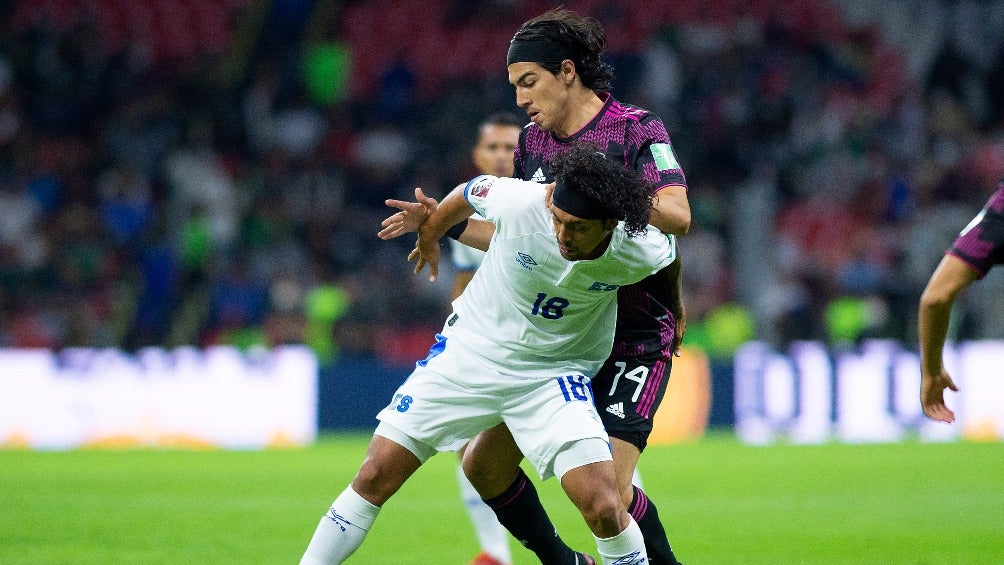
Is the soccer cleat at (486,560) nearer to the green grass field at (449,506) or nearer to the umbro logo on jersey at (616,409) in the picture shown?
the green grass field at (449,506)

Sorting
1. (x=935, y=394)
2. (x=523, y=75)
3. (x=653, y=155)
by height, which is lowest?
(x=935, y=394)

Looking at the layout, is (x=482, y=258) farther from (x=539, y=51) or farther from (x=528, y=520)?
(x=539, y=51)

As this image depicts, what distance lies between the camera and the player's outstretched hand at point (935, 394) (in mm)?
4062

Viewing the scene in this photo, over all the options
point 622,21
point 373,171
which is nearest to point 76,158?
point 373,171

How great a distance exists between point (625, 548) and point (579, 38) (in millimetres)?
1732

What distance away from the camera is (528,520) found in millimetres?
5102

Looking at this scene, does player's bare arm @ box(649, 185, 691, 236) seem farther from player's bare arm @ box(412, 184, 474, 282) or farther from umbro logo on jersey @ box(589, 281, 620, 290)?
player's bare arm @ box(412, 184, 474, 282)

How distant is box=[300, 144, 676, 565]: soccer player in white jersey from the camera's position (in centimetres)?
450

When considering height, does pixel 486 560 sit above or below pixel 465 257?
below

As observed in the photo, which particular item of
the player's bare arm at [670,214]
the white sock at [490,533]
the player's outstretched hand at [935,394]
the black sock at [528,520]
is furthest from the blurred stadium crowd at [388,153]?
the player's outstretched hand at [935,394]

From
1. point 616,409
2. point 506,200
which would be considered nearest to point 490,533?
point 616,409

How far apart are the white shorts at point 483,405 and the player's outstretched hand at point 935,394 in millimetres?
1041

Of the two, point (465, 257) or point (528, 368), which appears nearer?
point (528, 368)

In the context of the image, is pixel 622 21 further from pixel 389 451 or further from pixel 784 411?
pixel 389 451
